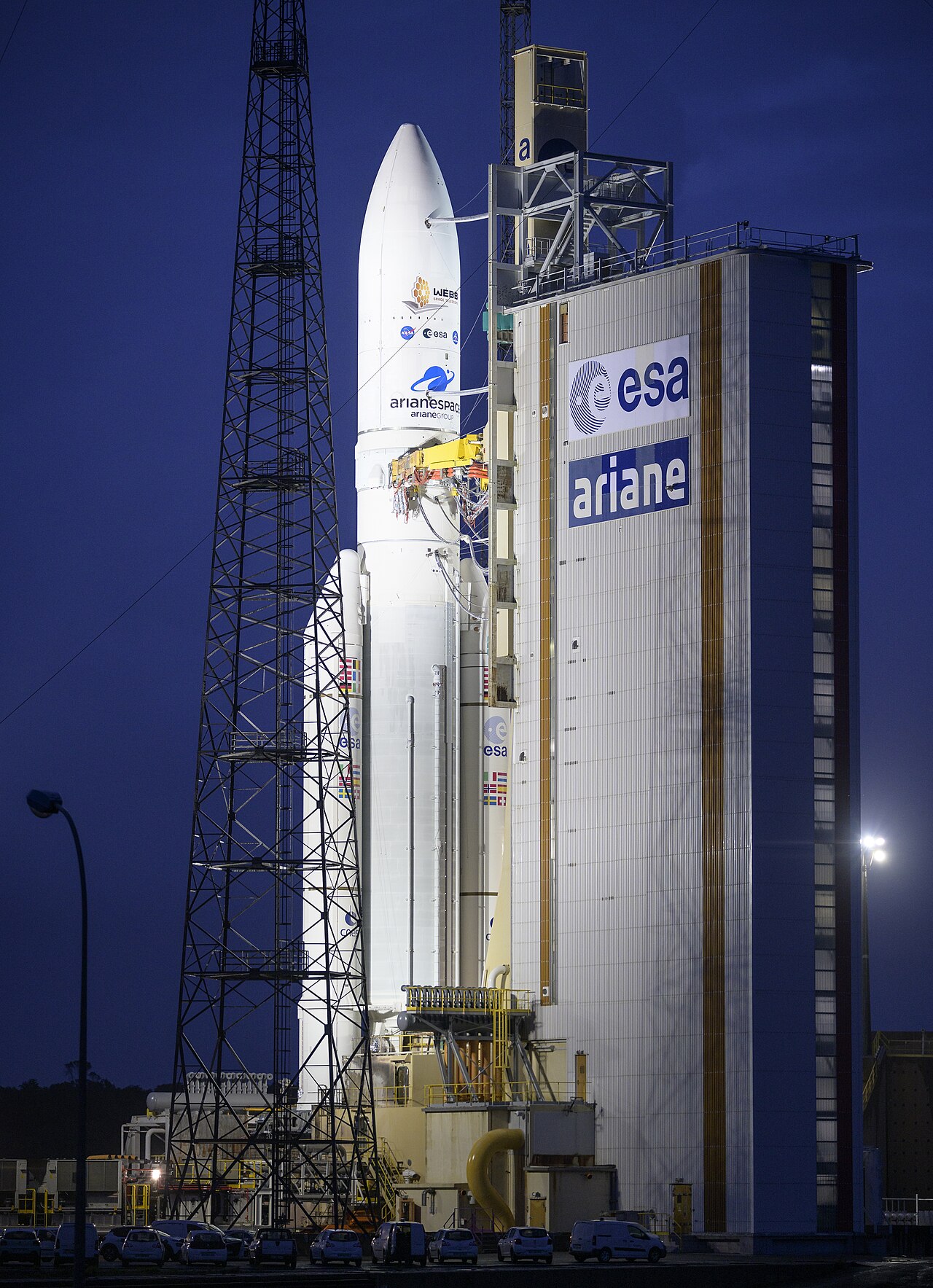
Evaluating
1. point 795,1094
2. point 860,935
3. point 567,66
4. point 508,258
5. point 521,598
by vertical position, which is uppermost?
point 567,66

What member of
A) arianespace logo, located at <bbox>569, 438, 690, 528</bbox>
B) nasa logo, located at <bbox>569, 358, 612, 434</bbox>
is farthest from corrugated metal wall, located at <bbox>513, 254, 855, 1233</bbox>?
nasa logo, located at <bbox>569, 358, 612, 434</bbox>

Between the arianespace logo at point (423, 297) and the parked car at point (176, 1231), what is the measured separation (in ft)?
Result: 119

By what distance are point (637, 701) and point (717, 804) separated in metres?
4.63

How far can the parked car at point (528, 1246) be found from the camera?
57.9 metres

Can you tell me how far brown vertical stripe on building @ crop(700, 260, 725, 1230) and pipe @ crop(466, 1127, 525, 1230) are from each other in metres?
6.21

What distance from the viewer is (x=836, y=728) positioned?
6838cm

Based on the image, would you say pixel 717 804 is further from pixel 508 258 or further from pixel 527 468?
pixel 508 258

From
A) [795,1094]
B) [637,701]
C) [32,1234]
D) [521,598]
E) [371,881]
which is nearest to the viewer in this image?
[32,1234]

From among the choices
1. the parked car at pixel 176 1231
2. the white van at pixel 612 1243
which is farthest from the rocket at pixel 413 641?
the white van at pixel 612 1243

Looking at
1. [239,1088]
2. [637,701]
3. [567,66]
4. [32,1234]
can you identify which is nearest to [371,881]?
[239,1088]

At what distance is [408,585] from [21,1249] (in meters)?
32.6

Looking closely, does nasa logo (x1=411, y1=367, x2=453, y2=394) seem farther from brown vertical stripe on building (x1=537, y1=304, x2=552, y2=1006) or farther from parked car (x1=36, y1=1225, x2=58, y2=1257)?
parked car (x1=36, y1=1225, x2=58, y2=1257)

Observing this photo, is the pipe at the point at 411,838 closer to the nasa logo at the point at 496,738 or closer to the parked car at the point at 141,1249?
the nasa logo at the point at 496,738

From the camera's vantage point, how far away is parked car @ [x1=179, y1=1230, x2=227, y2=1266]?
55.8 meters
